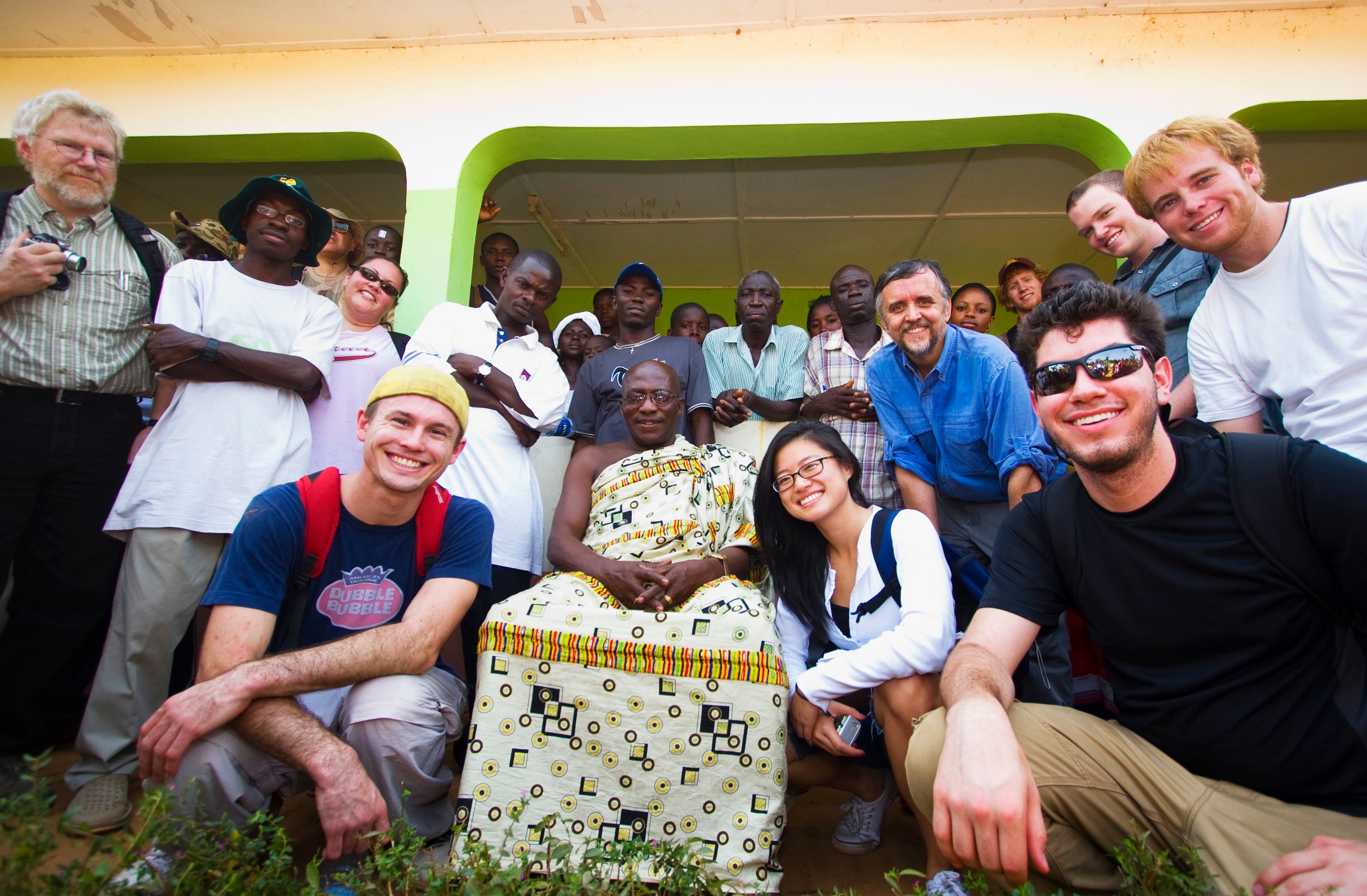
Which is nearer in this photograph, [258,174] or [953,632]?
[953,632]

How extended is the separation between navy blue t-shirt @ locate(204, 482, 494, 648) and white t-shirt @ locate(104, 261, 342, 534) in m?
0.56

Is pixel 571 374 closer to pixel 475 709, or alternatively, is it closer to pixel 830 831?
pixel 475 709

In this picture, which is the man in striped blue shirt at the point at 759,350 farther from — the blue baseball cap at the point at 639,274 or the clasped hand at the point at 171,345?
the clasped hand at the point at 171,345

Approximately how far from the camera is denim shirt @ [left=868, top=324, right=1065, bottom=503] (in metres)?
2.76

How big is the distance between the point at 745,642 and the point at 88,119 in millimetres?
3328

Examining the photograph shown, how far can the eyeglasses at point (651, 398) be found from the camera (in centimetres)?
324

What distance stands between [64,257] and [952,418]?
361cm

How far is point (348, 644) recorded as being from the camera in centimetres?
210

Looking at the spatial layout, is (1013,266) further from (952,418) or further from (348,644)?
(348,644)

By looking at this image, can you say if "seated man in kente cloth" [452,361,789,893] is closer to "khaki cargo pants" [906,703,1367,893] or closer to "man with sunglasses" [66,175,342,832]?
"khaki cargo pants" [906,703,1367,893]

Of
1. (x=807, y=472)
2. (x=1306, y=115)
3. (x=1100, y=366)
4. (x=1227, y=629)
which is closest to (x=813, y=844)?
(x=807, y=472)

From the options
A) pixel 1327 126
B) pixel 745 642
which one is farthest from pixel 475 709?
pixel 1327 126

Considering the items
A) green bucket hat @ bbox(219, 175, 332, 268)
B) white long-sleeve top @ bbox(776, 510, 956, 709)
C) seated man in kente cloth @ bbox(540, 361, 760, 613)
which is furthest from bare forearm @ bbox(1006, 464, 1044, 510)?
green bucket hat @ bbox(219, 175, 332, 268)

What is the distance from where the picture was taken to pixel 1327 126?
436cm
